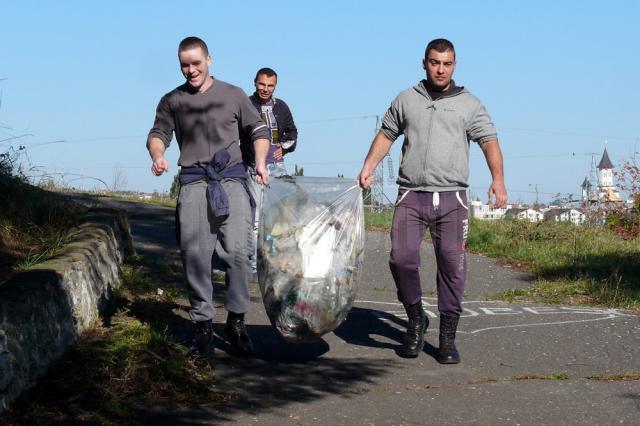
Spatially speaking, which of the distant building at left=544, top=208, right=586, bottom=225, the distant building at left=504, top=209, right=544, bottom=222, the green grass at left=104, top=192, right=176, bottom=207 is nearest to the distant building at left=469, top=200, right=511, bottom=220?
the distant building at left=504, top=209, right=544, bottom=222

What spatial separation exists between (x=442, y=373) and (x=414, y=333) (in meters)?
0.51

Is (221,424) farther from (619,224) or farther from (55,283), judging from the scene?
(619,224)

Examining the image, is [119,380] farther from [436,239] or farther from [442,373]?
[436,239]

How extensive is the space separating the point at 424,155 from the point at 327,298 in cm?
115

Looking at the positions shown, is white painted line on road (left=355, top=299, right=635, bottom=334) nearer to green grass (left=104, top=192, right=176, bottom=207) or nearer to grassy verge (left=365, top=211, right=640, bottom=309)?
grassy verge (left=365, top=211, right=640, bottom=309)

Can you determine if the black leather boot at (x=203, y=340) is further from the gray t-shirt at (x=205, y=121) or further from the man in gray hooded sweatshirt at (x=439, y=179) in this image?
the man in gray hooded sweatshirt at (x=439, y=179)

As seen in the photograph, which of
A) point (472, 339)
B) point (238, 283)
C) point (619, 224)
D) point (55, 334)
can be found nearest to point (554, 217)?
point (619, 224)

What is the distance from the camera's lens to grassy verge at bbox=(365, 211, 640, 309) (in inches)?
380

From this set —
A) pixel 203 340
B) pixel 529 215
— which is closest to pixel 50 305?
pixel 203 340

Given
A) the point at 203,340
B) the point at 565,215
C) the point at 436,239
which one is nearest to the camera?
the point at 203,340

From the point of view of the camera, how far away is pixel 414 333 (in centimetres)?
647

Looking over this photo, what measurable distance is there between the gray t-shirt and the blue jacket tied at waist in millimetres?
41

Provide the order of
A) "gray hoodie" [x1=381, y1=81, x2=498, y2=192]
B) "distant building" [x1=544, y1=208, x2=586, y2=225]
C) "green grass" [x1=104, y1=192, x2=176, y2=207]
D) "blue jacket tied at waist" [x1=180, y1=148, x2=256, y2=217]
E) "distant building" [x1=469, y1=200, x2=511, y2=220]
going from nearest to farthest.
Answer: "blue jacket tied at waist" [x1=180, y1=148, x2=256, y2=217]
"gray hoodie" [x1=381, y1=81, x2=498, y2=192]
"distant building" [x1=469, y1=200, x2=511, y2=220]
"distant building" [x1=544, y1=208, x2=586, y2=225]
"green grass" [x1=104, y1=192, x2=176, y2=207]

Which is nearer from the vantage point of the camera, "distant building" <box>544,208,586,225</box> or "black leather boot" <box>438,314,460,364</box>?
"black leather boot" <box>438,314,460,364</box>
